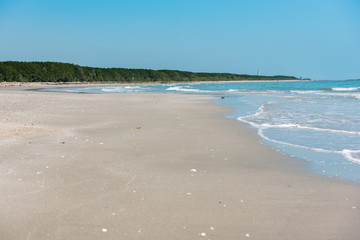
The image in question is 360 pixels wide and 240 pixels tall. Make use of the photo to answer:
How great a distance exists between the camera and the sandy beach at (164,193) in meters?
3.35

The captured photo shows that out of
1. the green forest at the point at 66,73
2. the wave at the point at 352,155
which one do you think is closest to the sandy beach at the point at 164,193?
the wave at the point at 352,155

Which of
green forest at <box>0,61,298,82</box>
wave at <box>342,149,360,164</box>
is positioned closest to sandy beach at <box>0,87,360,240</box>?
wave at <box>342,149,360,164</box>

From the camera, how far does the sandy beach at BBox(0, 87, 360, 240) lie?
11.0ft

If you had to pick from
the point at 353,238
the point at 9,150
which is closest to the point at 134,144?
the point at 9,150

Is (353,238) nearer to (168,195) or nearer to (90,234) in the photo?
(168,195)

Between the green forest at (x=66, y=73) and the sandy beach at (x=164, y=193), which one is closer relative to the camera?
the sandy beach at (x=164, y=193)

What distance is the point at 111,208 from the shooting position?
12.6ft

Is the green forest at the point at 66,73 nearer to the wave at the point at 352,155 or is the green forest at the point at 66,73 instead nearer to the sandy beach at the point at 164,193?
the sandy beach at the point at 164,193

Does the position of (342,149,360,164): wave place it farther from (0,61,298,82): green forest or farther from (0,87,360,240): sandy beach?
(0,61,298,82): green forest

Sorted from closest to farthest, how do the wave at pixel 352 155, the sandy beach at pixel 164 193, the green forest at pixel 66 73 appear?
the sandy beach at pixel 164 193 → the wave at pixel 352 155 → the green forest at pixel 66 73

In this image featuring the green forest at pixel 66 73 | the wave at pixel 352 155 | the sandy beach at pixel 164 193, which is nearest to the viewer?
the sandy beach at pixel 164 193

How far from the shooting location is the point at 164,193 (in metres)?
4.39

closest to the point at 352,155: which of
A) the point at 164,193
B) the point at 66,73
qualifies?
the point at 164,193

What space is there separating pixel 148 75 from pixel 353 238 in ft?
390
